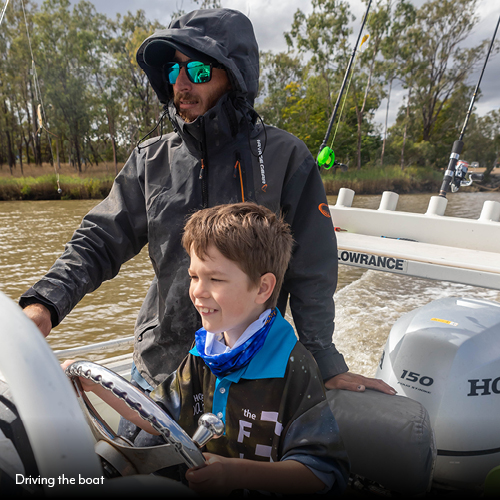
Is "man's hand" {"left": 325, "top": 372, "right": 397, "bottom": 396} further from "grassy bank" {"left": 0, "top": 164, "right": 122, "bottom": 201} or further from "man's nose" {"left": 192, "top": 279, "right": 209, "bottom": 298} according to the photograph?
"grassy bank" {"left": 0, "top": 164, "right": 122, "bottom": 201}

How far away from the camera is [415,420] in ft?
3.41

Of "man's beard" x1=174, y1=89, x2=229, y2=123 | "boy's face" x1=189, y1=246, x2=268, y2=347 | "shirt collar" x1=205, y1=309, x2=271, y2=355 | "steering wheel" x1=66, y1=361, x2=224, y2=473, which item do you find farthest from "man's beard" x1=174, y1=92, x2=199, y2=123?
"steering wheel" x1=66, y1=361, x2=224, y2=473

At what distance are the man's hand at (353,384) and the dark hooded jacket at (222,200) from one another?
23mm

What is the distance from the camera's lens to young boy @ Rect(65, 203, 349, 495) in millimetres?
804

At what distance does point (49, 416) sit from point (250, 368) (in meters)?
0.52

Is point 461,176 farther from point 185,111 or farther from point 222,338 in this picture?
point 222,338

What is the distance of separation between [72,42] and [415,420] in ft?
82.0

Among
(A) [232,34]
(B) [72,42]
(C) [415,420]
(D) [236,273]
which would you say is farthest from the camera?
(B) [72,42]

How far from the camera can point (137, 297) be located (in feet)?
16.5

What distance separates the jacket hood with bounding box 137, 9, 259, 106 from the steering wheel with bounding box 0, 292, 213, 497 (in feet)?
2.95

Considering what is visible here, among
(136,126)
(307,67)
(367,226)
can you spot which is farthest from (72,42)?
(367,226)

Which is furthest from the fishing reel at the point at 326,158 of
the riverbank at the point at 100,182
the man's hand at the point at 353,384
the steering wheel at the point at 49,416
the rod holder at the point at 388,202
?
the riverbank at the point at 100,182

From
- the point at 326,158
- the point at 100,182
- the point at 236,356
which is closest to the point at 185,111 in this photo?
the point at 236,356

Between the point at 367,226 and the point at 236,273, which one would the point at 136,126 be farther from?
the point at 236,273
